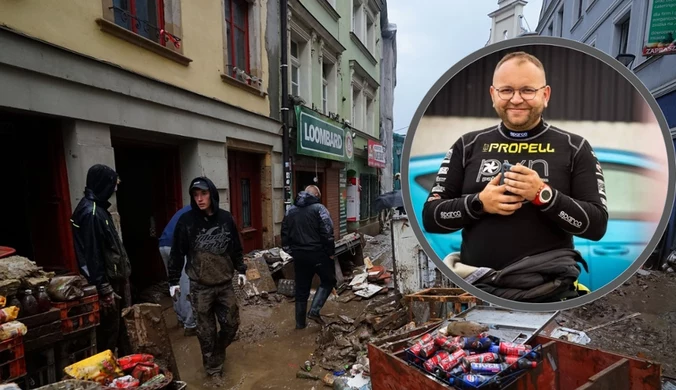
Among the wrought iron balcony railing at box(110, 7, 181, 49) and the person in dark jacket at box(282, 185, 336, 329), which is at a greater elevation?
the wrought iron balcony railing at box(110, 7, 181, 49)

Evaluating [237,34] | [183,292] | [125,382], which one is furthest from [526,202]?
[237,34]

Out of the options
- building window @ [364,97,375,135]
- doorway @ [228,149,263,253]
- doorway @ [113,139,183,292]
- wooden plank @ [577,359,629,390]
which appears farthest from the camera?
building window @ [364,97,375,135]

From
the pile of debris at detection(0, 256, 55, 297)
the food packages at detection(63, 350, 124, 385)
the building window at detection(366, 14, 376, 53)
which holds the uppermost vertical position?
the building window at detection(366, 14, 376, 53)

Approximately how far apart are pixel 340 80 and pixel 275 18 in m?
3.95

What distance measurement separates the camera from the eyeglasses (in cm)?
112

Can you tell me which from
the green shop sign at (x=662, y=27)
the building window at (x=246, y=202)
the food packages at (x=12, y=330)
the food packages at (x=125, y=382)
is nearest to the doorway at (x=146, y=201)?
the building window at (x=246, y=202)

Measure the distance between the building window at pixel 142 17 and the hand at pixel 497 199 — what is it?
4796 mm

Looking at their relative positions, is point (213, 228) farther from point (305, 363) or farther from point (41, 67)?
point (41, 67)

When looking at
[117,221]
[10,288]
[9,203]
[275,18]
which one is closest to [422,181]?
[10,288]

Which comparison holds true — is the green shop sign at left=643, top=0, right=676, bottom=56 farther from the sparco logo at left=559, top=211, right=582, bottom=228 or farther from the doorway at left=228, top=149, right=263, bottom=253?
the doorway at left=228, top=149, right=263, bottom=253

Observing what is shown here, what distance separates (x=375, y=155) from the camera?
1398 centimetres

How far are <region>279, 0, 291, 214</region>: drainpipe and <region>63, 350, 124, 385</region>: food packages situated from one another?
5.35 metres

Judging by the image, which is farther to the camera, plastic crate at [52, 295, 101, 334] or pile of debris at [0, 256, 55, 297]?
plastic crate at [52, 295, 101, 334]

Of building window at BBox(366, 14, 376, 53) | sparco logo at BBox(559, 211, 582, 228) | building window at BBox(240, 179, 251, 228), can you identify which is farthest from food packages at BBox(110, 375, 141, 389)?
building window at BBox(366, 14, 376, 53)
